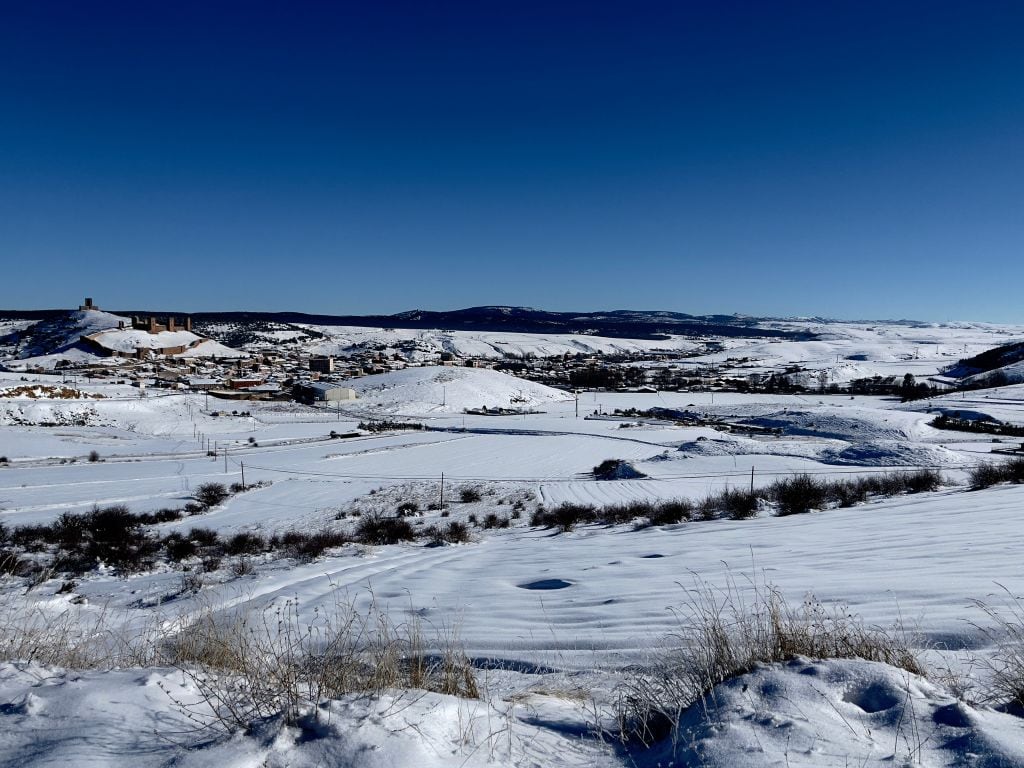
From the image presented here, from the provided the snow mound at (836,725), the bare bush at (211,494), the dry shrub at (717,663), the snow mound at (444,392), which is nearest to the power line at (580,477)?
the bare bush at (211,494)

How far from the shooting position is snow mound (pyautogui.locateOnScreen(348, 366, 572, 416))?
51.0 meters

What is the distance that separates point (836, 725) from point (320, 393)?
52.0 m

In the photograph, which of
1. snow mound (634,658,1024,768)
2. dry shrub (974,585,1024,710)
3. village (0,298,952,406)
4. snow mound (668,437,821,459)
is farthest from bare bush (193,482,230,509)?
village (0,298,952,406)

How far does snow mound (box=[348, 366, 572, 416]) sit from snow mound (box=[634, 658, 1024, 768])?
1840 inches

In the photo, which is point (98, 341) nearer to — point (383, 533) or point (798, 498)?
point (383, 533)

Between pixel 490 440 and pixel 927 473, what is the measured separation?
2382cm

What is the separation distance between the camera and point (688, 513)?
11242 millimetres

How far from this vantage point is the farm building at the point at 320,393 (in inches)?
1986

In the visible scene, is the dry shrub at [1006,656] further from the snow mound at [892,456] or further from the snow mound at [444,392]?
the snow mound at [444,392]

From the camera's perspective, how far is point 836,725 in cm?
188

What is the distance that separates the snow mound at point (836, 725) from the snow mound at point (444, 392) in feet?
153

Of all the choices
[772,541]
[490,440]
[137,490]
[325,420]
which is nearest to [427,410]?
[325,420]

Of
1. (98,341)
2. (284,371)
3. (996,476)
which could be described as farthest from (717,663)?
(98,341)

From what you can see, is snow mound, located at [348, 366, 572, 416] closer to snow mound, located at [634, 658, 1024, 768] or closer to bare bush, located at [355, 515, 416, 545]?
bare bush, located at [355, 515, 416, 545]
